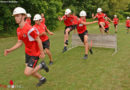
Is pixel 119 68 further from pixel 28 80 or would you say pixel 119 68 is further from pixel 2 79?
pixel 2 79

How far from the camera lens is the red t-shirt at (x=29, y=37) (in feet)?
12.4

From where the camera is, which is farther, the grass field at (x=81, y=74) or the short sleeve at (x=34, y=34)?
the grass field at (x=81, y=74)

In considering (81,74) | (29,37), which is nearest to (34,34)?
(29,37)

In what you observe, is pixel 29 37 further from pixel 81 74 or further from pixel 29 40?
pixel 81 74

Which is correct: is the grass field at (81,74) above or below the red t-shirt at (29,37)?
below

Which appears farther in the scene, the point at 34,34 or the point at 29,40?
the point at 29,40

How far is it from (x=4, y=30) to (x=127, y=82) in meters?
18.7

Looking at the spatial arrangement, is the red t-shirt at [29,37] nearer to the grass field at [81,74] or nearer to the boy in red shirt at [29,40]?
the boy in red shirt at [29,40]

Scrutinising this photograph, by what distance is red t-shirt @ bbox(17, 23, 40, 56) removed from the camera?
12.4ft

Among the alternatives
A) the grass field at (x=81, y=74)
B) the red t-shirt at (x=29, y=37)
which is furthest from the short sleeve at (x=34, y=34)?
the grass field at (x=81, y=74)

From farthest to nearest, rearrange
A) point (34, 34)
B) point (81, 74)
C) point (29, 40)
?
point (81, 74), point (29, 40), point (34, 34)

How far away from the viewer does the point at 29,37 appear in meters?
3.84

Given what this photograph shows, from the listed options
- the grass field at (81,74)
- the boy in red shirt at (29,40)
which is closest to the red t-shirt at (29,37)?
the boy in red shirt at (29,40)

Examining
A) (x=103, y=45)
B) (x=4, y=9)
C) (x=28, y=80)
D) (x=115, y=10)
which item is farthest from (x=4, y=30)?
(x=115, y=10)
